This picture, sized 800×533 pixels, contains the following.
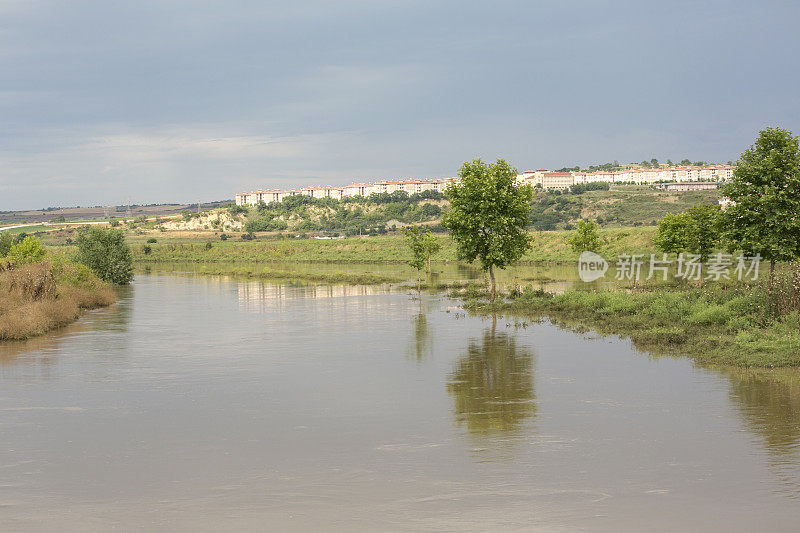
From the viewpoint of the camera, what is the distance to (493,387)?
65.0ft

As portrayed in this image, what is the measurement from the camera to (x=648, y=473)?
12531 mm

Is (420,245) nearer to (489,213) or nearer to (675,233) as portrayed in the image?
(489,213)

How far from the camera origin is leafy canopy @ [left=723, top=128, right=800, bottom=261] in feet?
86.4

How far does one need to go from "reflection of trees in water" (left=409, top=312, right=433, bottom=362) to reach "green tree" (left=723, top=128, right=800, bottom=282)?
42.9ft

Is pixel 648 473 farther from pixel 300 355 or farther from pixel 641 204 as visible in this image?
pixel 641 204

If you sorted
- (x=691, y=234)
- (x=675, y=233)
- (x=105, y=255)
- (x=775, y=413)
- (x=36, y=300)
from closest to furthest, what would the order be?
1. (x=775, y=413)
2. (x=36, y=300)
3. (x=691, y=234)
4. (x=675, y=233)
5. (x=105, y=255)

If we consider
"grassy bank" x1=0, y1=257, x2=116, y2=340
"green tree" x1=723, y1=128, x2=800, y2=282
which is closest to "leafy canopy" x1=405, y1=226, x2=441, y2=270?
"grassy bank" x1=0, y1=257, x2=116, y2=340

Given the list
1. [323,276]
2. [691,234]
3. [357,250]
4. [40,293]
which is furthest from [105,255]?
[357,250]

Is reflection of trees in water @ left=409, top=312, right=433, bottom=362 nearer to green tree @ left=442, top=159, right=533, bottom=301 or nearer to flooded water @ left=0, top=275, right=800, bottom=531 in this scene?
flooded water @ left=0, top=275, right=800, bottom=531

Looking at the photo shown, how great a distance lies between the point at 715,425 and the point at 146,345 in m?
22.7

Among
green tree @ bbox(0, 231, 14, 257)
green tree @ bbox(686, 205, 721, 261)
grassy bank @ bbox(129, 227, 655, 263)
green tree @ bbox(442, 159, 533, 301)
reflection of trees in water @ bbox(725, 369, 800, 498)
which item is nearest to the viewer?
reflection of trees in water @ bbox(725, 369, 800, 498)

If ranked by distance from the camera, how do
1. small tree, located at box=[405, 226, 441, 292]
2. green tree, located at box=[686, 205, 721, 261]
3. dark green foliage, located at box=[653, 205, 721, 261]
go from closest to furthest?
green tree, located at box=[686, 205, 721, 261], dark green foliage, located at box=[653, 205, 721, 261], small tree, located at box=[405, 226, 441, 292]

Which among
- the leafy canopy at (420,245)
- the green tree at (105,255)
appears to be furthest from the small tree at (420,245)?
the green tree at (105,255)

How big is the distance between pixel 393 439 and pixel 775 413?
29.8 feet
